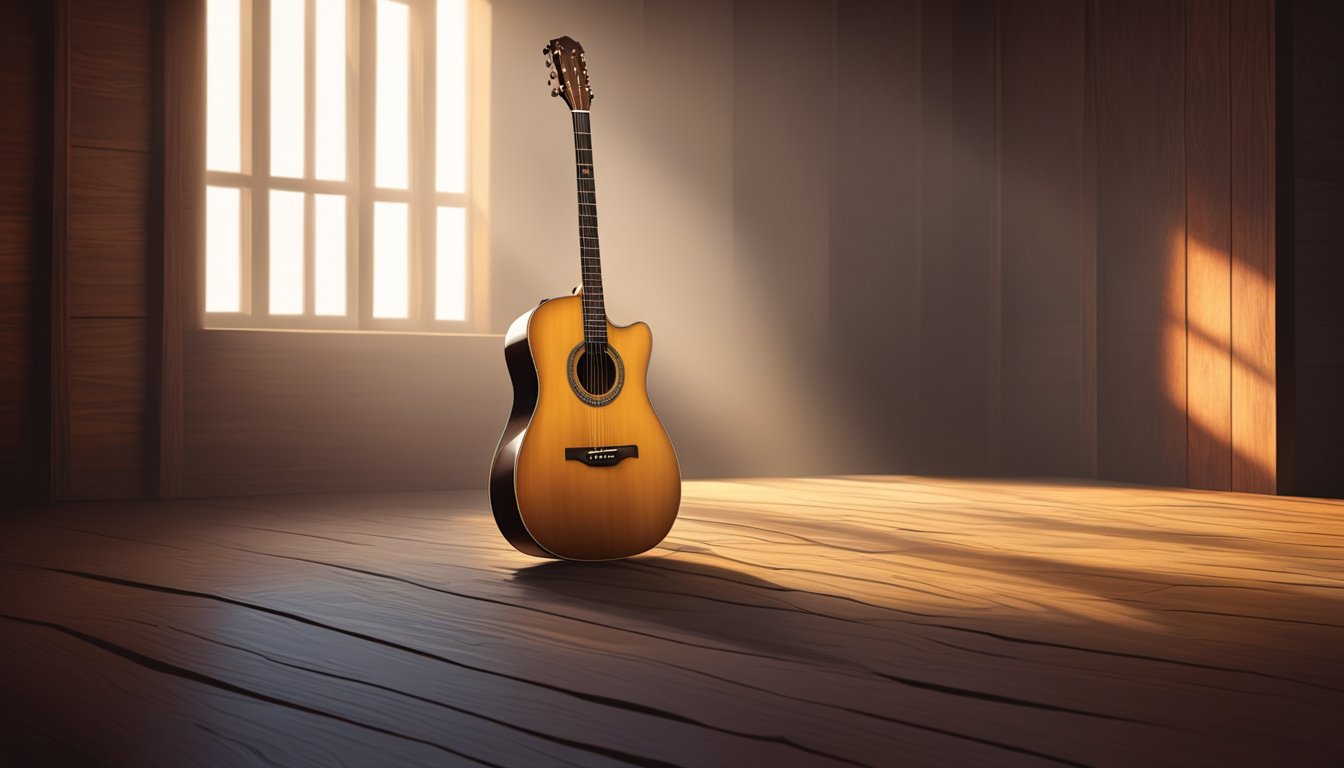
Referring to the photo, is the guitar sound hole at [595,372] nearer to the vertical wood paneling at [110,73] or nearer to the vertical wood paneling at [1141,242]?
the vertical wood paneling at [110,73]

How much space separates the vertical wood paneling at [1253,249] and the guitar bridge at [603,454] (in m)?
2.33

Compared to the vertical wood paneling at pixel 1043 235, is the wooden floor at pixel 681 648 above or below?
below

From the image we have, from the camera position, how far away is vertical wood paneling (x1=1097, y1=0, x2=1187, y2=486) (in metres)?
3.65

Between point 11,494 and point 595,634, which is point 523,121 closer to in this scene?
point 11,494

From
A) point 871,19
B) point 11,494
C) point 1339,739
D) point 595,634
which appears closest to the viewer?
point 1339,739

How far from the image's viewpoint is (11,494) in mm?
2973

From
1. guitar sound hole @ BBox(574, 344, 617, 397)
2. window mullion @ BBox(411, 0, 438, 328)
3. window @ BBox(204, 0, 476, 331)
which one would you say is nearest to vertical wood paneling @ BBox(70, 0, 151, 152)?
window @ BBox(204, 0, 476, 331)

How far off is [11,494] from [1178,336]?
372cm

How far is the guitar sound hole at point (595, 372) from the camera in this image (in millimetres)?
2033

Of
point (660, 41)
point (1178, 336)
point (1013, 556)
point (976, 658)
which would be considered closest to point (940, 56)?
point (660, 41)

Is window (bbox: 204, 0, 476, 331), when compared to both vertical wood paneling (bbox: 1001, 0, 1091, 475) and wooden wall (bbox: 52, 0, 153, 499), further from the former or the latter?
vertical wood paneling (bbox: 1001, 0, 1091, 475)

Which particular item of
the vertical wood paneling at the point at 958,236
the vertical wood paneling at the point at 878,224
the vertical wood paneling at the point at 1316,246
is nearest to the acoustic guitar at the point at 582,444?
the vertical wood paneling at the point at 878,224

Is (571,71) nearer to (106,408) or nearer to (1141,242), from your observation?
(106,408)

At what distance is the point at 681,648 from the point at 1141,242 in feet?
10.2
